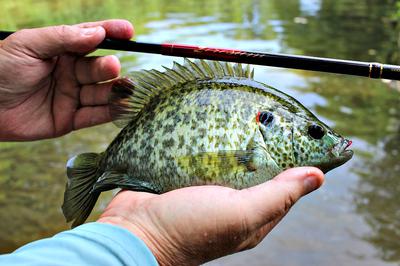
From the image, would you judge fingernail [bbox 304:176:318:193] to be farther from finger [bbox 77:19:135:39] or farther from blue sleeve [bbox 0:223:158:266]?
finger [bbox 77:19:135:39]

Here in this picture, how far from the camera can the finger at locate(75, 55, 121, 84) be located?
324 cm

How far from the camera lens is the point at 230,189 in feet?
6.87

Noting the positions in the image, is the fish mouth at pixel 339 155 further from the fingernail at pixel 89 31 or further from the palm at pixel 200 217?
→ the fingernail at pixel 89 31

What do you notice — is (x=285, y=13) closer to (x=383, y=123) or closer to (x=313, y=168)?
(x=383, y=123)

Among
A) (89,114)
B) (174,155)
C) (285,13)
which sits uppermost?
(174,155)

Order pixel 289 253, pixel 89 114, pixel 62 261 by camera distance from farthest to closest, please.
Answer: pixel 289 253
pixel 89 114
pixel 62 261

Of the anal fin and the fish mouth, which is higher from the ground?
the fish mouth

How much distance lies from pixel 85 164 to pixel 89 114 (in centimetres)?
89

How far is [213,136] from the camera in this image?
2205 mm

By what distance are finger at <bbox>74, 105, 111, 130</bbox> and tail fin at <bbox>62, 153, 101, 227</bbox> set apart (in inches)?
32.7

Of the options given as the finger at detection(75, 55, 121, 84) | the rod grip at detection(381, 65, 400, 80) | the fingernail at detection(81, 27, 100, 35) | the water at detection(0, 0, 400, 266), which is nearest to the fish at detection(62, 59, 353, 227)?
the rod grip at detection(381, 65, 400, 80)

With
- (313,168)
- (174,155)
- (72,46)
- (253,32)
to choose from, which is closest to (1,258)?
(174,155)

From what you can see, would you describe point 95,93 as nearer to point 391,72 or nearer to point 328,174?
point 391,72

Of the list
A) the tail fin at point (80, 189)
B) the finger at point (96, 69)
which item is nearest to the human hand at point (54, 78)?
Result: the finger at point (96, 69)
